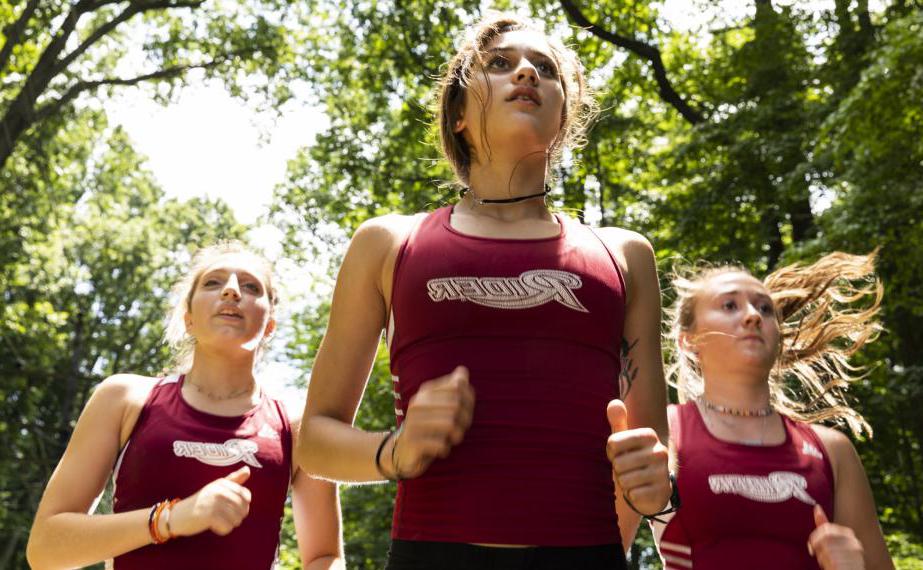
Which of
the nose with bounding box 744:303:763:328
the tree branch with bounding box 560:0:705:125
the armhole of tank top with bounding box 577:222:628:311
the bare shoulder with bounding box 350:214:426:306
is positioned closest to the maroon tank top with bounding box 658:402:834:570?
the nose with bounding box 744:303:763:328

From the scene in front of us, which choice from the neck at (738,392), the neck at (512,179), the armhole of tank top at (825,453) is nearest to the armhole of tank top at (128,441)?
the neck at (512,179)

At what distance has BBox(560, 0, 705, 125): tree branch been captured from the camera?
14922mm

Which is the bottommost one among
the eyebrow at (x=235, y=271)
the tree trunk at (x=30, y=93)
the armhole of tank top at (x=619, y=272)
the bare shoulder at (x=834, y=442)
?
the armhole of tank top at (x=619, y=272)

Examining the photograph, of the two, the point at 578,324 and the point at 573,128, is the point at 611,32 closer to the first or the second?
the point at 573,128

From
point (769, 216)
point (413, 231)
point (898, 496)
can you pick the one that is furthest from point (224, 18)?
point (413, 231)

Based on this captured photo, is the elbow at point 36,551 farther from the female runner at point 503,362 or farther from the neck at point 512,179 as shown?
the neck at point 512,179

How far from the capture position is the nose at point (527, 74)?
2.21 metres

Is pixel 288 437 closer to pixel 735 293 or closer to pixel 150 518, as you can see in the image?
pixel 150 518

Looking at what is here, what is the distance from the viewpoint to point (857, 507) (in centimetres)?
345

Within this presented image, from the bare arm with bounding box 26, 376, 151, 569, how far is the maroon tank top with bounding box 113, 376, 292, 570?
0.24 ft

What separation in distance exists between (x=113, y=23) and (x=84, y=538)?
41.6 feet

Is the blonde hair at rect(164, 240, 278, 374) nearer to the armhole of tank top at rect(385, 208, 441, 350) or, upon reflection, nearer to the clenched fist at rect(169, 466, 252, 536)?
the clenched fist at rect(169, 466, 252, 536)

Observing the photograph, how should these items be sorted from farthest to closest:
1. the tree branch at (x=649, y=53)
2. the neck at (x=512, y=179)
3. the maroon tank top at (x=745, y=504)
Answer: the tree branch at (x=649, y=53)
the maroon tank top at (x=745, y=504)
the neck at (x=512, y=179)

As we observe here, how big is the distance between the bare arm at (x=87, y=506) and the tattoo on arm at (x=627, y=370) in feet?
5.22
